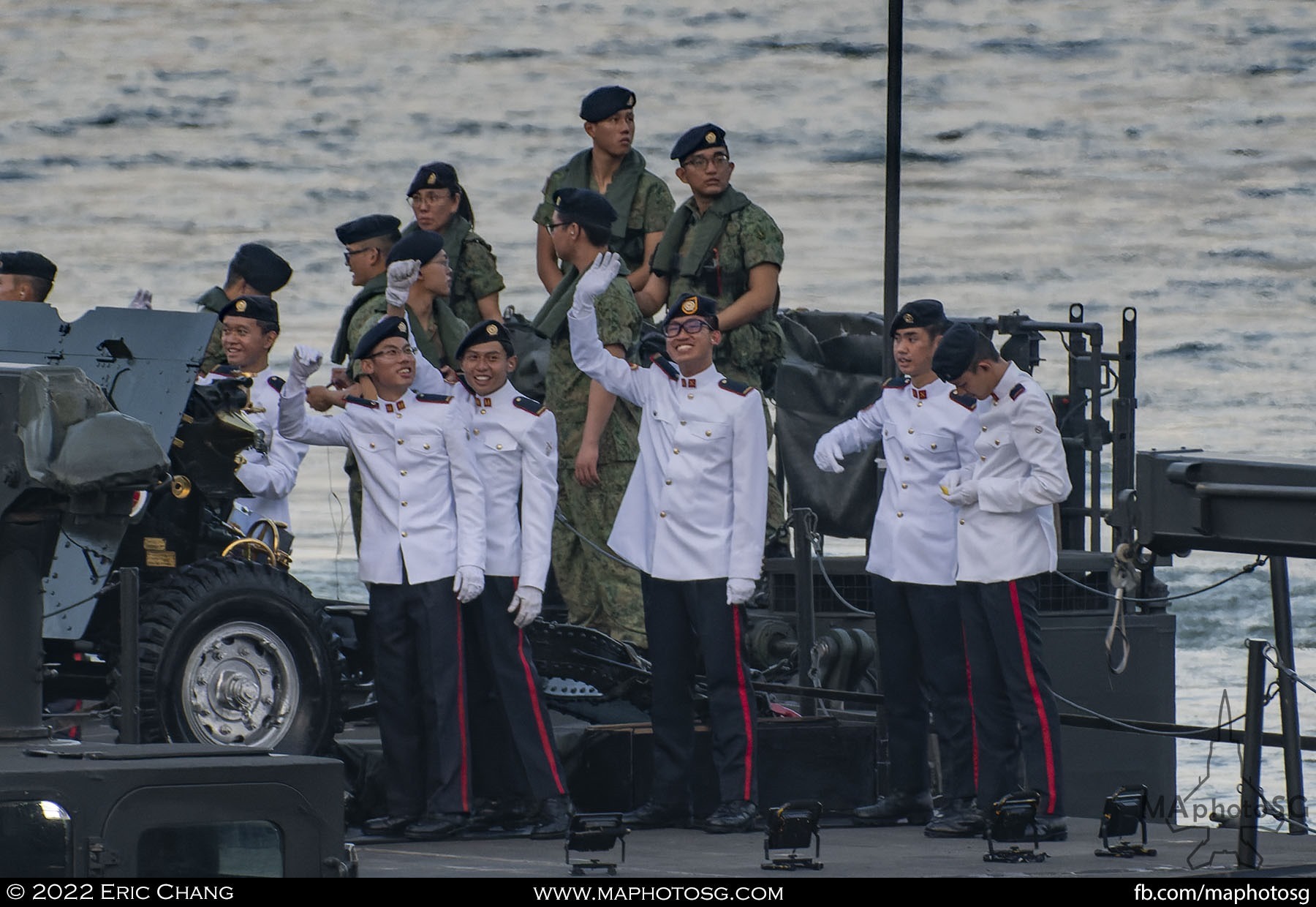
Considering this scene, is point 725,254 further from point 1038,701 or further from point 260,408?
point 1038,701

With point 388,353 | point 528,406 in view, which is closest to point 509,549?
point 528,406

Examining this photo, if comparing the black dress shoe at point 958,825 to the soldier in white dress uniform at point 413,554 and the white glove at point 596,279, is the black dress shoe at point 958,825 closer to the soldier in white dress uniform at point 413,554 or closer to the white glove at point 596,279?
the soldier in white dress uniform at point 413,554

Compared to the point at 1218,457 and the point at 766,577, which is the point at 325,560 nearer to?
the point at 766,577

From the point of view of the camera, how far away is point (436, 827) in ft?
22.3

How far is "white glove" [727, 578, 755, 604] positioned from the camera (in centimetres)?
703

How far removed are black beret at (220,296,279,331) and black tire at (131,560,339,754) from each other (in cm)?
128

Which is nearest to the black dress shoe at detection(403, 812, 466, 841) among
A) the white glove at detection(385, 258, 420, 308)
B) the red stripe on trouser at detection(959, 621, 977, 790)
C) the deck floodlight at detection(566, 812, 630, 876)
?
the deck floodlight at detection(566, 812, 630, 876)

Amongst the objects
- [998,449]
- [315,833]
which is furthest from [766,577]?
[315,833]

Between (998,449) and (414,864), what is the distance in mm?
2156

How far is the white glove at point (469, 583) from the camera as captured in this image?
273 inches

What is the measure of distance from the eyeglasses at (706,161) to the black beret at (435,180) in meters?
0.82

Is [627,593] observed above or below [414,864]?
above

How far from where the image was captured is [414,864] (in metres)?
6.04

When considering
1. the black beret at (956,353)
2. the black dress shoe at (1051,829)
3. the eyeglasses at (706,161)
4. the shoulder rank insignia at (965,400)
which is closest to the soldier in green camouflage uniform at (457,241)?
the eyeglasses at (706,161)
